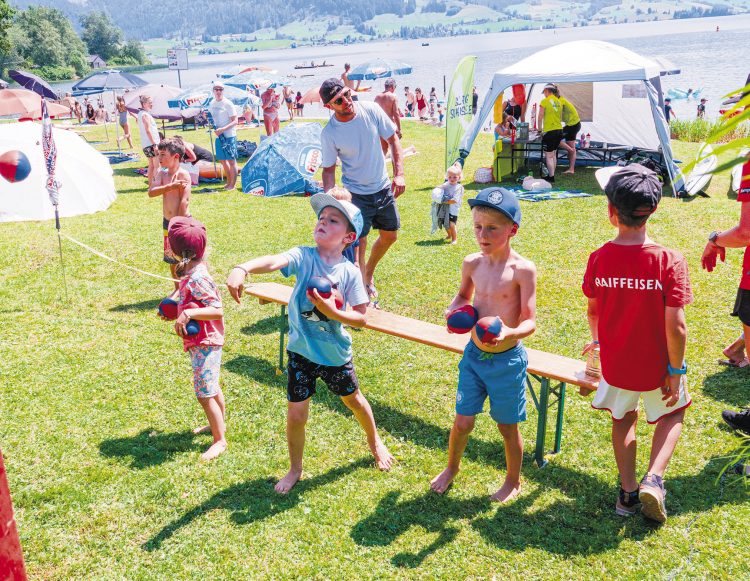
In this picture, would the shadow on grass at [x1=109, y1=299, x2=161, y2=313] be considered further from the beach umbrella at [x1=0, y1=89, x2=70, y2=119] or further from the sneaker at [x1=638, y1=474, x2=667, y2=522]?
the beach umbrella at [x1=0, y1=89, x2=70, y2=119]

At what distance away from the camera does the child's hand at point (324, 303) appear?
3584mm

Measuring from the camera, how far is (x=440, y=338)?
510 cm

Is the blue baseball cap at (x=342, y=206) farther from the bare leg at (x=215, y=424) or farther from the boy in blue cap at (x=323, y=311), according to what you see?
the bare leg at (x=215, y=424)

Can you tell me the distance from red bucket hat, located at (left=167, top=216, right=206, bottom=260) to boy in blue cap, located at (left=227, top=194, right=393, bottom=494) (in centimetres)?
76

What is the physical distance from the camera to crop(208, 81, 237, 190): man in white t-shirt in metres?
14.5

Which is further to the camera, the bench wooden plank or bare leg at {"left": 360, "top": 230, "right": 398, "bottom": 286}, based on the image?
bare leg at {"left": 360, "top": 230, "right": 398, "bottom": 286}

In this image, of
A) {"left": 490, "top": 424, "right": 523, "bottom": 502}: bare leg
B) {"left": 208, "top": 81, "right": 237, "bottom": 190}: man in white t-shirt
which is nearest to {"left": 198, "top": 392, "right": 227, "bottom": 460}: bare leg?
{"left": 490, "top": 424, "right": 523, "bottom": 502}: bare leg

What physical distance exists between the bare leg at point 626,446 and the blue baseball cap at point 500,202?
135cm

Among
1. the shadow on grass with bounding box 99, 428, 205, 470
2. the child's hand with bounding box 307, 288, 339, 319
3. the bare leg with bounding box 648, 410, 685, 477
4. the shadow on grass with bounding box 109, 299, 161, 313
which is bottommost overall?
the shadow on grass with bounding box 99, 428, 205, 470

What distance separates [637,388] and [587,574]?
104 centimetres

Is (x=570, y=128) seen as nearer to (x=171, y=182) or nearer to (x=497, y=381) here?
(x=171, y=182)

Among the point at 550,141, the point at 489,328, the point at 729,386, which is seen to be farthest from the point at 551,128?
the point at 489,328

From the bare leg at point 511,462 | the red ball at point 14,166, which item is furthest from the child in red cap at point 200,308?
the red ball at point 14,166

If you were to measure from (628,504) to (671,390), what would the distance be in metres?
0.80
